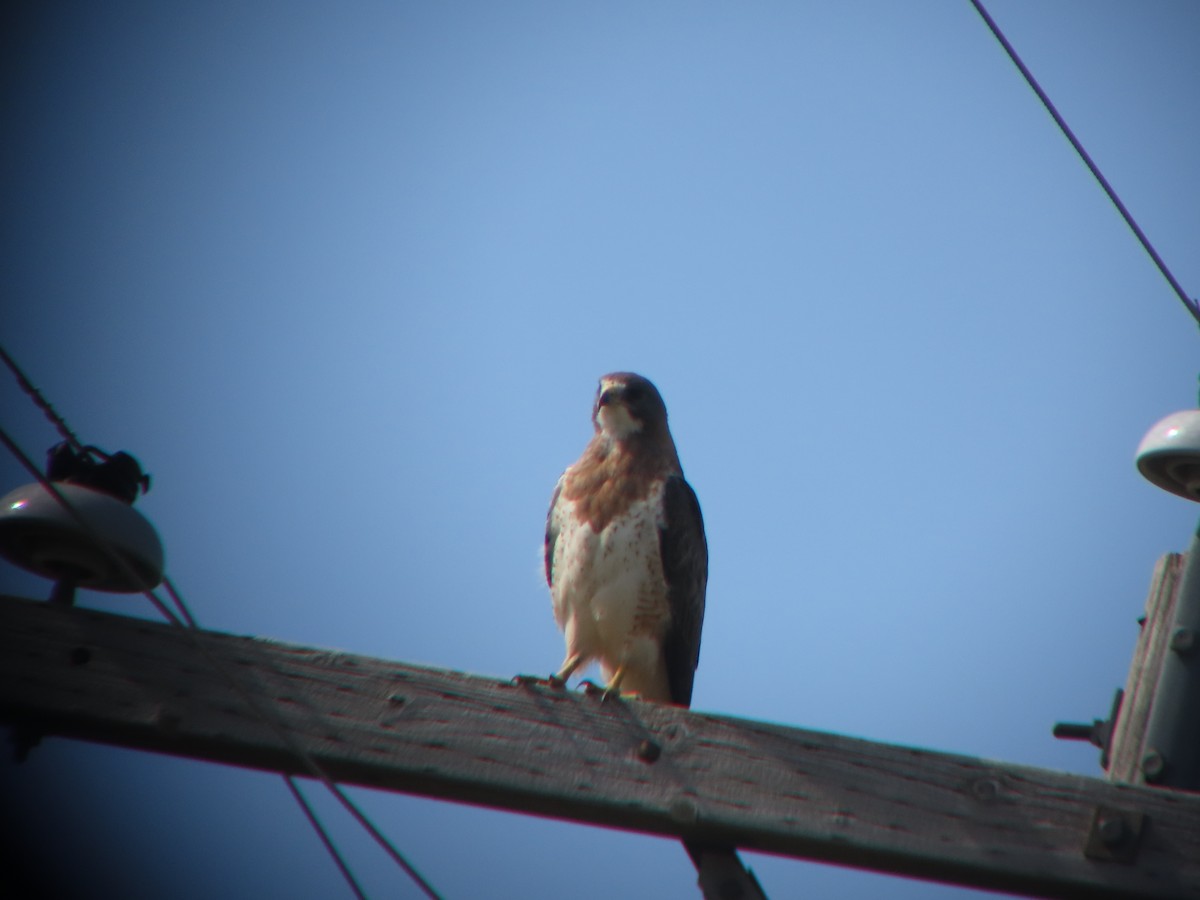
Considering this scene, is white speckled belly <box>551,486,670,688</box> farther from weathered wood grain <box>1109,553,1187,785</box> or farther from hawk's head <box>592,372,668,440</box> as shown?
weathered wood grain <box>1109,553,1187,785</box>

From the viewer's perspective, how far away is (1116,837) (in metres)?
2.84

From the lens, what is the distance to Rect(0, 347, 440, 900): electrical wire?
2.67m

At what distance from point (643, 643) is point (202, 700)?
2578 millimetres

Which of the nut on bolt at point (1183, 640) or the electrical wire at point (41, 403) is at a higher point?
the nut on bolt at point (1183, 640)

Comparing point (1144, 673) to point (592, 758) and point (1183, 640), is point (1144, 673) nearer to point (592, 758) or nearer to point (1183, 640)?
point (1183, 640)

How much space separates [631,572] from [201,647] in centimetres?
255

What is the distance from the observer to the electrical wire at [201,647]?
8.75 feet

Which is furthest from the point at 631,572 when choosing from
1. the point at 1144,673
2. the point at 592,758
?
the point at 1144,673

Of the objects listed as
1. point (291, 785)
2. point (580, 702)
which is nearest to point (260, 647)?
point (291, 785)

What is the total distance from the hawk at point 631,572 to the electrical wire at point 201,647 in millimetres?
2347

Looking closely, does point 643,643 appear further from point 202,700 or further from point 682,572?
point 202,700

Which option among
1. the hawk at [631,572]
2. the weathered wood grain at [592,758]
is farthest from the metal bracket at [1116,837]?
the hawk at [631,572]

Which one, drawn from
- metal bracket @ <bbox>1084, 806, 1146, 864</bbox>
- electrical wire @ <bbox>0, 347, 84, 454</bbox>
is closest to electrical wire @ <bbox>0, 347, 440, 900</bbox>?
electrical wire @ <bbox>0, 347, 84, 454</bbox>

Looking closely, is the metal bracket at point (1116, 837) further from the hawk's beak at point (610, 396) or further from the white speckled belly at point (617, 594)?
the hawk's beak at point (610, 396)
